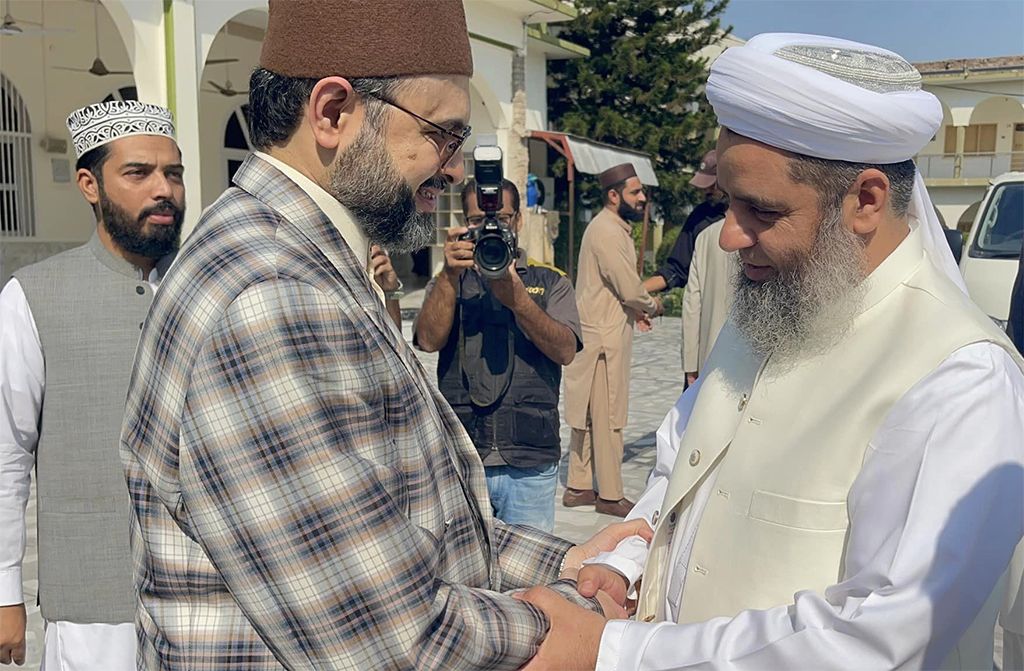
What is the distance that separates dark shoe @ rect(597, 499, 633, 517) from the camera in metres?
5.75

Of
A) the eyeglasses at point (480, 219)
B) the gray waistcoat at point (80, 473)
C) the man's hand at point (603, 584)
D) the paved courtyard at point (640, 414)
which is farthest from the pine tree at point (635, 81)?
the man's hand at point (603, 584)

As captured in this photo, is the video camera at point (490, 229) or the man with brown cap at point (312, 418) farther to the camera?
the video camera at point (490, 229)

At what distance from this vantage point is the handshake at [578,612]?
161 centimetres

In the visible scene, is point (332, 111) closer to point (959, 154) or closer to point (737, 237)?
point (737, 237)

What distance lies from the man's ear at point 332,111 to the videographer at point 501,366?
1.88 m

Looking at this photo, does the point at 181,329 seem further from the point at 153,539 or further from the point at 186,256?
the point at 153,539

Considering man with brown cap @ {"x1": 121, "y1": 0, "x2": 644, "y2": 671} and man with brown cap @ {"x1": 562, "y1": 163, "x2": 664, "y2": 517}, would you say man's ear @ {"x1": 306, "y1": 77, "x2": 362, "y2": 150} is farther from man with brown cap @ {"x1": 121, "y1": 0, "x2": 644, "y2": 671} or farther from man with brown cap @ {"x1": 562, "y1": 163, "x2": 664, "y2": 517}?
man with brown cap @ {"x1": 562, "y1": 163, "x2": 664, "y2": 517}

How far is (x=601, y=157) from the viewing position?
18.5m

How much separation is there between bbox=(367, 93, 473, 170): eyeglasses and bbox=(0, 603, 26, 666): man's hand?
176 cm

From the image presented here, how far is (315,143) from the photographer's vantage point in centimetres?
164

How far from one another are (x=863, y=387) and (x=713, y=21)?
20.0 meters

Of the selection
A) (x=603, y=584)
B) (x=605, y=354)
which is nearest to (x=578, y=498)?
(x=605, y=354)

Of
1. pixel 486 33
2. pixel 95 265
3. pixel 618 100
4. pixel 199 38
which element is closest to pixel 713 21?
pixel 618 100

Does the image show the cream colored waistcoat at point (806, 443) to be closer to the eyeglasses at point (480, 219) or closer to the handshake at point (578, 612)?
the handshake at point (578, 612)
